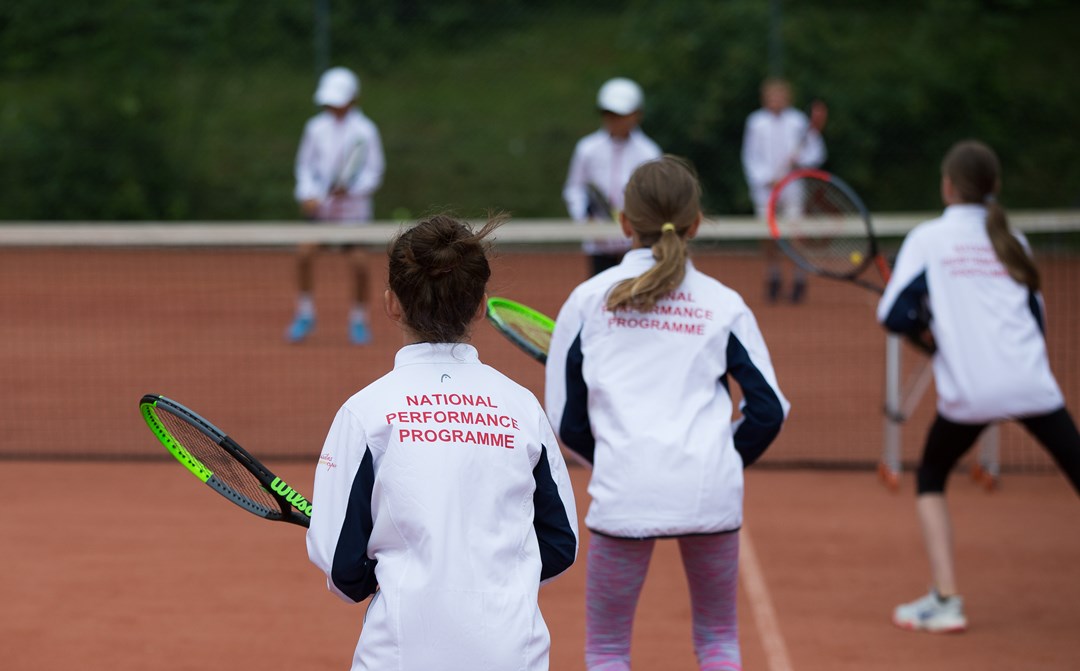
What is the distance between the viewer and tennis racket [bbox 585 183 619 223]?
Answer: 742 centimetres

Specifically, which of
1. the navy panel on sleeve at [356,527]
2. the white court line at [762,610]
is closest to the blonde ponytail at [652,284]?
the navy panel on sleeve at [356,527]

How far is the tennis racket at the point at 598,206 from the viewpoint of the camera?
7418mm

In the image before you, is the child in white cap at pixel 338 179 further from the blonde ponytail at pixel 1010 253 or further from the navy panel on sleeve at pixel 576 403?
the navy panel on sleeve at pixel 576 403

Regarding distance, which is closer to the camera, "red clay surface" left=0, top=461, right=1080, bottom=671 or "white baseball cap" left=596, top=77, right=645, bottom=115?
"red clay surface" left=0, top=461, right=1080, bottom=671

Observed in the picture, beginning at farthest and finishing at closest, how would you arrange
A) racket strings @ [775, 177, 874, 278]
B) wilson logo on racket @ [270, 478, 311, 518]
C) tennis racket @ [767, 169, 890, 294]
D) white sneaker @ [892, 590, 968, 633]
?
racket strings @ [775, 177, 874, 278], tennis racket @ [767, 169, 890, 294], white sneaker @ [892, 590, 968, 633], wilson logo on racket @ [270, 478, 311, 518]

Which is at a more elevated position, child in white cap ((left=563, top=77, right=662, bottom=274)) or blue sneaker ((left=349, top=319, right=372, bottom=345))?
child in white cap ((left=563, top=77, right=662, bottom=274))

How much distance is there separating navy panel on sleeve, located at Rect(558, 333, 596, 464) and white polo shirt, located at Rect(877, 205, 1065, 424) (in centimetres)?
141

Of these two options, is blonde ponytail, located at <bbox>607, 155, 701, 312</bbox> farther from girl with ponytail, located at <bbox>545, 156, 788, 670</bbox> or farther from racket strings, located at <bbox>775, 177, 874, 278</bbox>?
racket strings, located at <bbox>775, 177, 874, 278</bbox>

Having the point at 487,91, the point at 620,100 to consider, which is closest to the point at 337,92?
the point at 620,100

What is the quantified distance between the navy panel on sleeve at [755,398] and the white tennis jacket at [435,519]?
858 mm

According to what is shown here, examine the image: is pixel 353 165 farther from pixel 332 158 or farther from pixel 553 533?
pixel 553 533

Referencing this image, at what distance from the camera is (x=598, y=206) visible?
8.02 m

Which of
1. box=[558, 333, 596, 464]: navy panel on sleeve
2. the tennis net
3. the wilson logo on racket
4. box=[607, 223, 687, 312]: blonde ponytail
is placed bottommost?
the tennis net

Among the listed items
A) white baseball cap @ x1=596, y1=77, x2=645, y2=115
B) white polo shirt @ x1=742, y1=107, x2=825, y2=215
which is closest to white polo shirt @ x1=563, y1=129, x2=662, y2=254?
white baseball cap @ x1=596, y1=77, x2=645, y2=115
